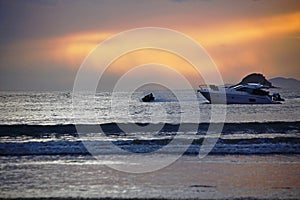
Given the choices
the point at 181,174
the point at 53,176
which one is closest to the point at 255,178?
the point at 181,174

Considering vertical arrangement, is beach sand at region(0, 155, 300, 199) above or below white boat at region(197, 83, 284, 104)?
below

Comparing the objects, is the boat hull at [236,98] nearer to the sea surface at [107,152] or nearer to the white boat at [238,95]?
the white boat at [238,95]

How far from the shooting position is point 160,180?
14961 mm

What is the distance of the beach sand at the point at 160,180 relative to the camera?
13.0 metres

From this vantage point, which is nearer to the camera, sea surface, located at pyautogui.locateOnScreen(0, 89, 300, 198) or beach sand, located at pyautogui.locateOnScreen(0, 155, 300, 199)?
beach sand, located at pyautogui.locateOnScreen(0, 155, 300, 199)

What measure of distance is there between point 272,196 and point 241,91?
58.2 meters

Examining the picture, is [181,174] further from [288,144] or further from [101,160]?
[288,144]

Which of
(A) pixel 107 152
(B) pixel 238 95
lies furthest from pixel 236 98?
(A) pixel 107 152

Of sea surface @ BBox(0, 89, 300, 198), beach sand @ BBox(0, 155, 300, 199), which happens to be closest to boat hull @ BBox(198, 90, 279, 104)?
sea surface @ BBox(0, 89, 300, 198)

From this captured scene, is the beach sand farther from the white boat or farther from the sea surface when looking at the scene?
the white boat

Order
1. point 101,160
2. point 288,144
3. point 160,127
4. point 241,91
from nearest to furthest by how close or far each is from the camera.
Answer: point 101,160, point 288,144, point 160,127, point 241,91

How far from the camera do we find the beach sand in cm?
1303

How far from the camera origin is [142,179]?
15.2 meters

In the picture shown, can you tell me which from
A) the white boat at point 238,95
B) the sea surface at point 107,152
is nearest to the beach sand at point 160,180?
the sea surface at point 107,152
